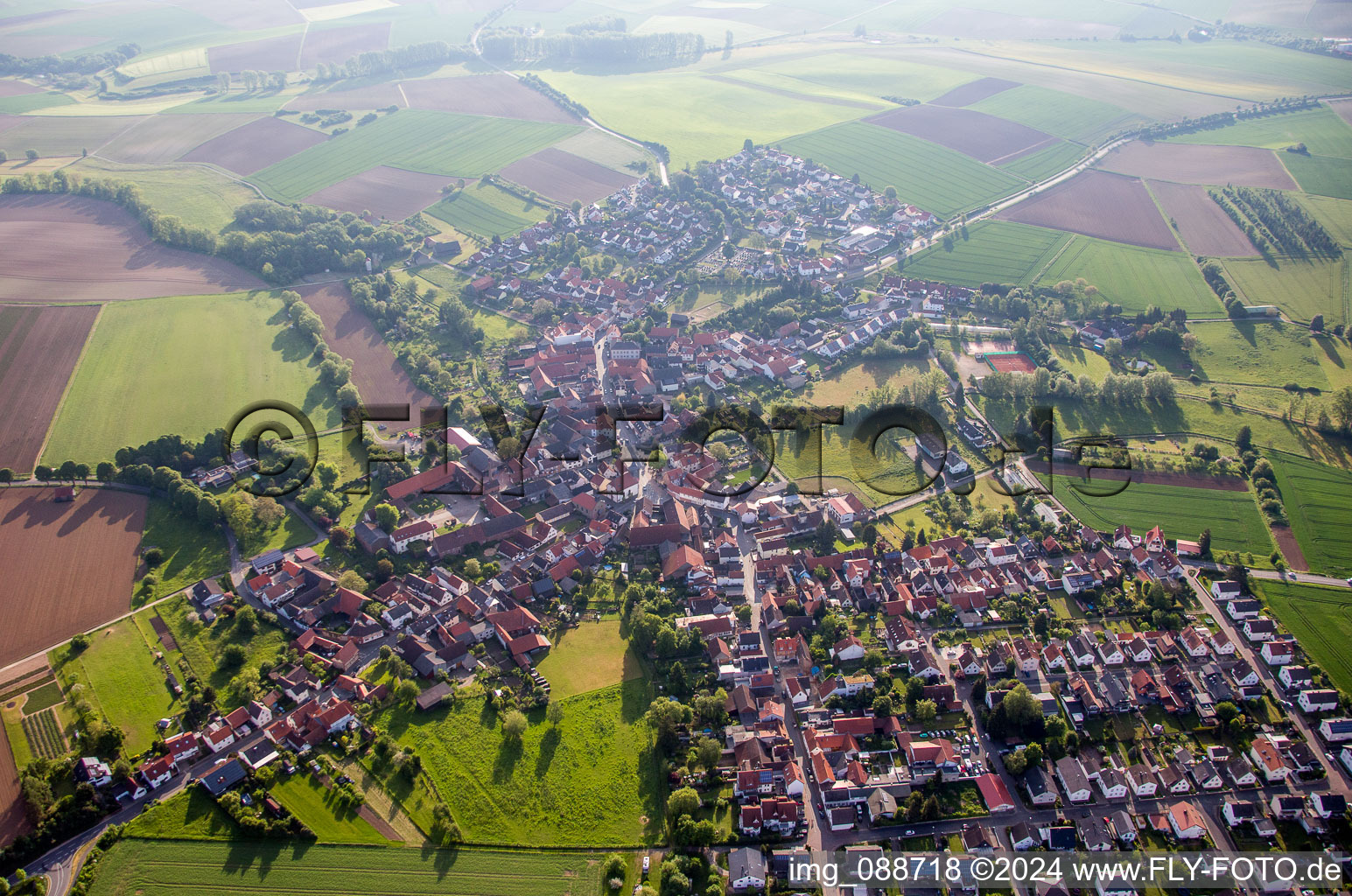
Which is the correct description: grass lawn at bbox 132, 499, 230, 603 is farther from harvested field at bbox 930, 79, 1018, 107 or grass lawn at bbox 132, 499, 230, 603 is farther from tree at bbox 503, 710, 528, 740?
harvested field at bbox 930, 79, 1018, 107

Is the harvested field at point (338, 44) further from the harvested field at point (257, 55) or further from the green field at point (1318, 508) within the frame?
the green field at point (1318, 508)

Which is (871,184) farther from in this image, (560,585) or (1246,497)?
(560,585)

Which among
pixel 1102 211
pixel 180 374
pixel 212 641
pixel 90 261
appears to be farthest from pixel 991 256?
pixel 90 261

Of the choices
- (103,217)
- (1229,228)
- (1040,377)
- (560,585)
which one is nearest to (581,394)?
(560,585)

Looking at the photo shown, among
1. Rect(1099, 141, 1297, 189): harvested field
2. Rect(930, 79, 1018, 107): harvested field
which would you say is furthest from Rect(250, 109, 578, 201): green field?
Rect(1099, 141, 1297, 189): harvested field

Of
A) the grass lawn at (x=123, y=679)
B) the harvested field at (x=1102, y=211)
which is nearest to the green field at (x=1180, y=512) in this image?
the harvested field at (x=1102, y=211)
